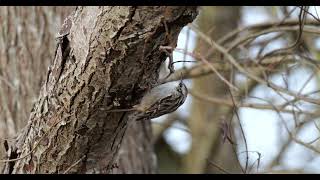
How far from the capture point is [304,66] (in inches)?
109

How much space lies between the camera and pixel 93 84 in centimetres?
173

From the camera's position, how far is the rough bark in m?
1.58

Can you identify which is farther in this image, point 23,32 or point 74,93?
point 23,32

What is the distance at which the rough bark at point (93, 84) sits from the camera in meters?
1.58

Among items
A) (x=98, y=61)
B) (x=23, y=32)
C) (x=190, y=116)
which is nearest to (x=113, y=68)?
(x=98, y=61)

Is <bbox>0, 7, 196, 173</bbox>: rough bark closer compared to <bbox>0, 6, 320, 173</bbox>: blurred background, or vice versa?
<bbox>0, 7, 196, 173</bbox>: rough bark

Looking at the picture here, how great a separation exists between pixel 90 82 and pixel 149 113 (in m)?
0.20

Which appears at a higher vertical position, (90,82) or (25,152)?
(90,82)

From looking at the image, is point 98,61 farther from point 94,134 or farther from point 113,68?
point 94,134

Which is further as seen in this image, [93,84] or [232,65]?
[232,65]

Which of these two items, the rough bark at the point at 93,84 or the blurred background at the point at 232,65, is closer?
the rough bark at the point at 93,84
